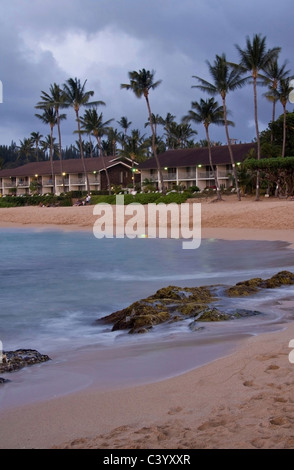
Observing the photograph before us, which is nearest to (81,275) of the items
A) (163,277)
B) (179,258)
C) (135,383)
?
(163,277)

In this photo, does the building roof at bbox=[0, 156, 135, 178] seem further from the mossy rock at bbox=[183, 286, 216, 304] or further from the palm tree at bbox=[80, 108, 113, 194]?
the mossy rock at bbox=[183, 286, 216, 304]

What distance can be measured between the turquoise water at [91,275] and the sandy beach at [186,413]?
7.89ft

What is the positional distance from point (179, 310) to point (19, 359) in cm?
290

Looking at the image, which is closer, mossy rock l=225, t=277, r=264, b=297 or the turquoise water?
the turquoise water

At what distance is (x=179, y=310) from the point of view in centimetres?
785

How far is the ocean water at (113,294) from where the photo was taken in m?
5.65

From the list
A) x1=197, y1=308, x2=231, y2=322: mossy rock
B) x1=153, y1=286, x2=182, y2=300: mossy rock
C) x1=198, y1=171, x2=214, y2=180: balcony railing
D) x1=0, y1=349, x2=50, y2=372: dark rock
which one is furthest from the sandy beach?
x1=198, y1=171, x2=214, y2=180: balcony railing

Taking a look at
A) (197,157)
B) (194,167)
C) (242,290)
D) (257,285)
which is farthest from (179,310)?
(197,157)

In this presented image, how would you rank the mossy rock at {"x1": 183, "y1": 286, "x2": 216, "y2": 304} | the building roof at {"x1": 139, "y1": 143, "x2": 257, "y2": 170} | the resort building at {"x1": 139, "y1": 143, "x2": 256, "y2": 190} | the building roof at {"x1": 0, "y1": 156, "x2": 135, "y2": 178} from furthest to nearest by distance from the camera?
the building roof at {"x1": 0, "y1": 156, "x2": 135, "y2": 178} < the resort building at {"x1": 139, "y1": 143, "x2": 256, "y2": 190} < the building roof at {"x1": 139, "y1": 143, "x2": 257, "y2": 170} < the mossy rock at {"x1": 183, "y1": 286, "x2": 216, "y2": 304}

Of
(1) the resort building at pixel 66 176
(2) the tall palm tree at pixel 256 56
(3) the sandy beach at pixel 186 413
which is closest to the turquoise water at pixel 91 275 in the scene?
(3) the sandy beach at pixel 186 413

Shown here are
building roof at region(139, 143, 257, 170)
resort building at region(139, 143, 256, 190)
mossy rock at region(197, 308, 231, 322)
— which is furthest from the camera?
resort building at region(139, 143, 256, 190)

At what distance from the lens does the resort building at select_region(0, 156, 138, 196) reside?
6600cm

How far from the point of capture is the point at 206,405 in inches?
152

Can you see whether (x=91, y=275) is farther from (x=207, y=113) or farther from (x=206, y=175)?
(x=206, y=175)
